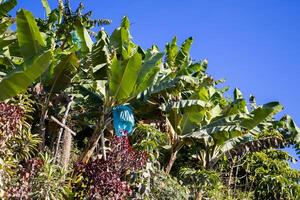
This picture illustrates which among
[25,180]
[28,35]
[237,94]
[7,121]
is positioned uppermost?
[237,94]

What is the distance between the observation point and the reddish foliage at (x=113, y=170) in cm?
696

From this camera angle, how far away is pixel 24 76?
6.61 m

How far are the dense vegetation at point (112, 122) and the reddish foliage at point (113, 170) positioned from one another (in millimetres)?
16

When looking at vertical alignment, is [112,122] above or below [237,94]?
below

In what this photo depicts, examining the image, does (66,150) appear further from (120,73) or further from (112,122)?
(120,73)

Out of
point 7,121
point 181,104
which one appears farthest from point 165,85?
point 7,121

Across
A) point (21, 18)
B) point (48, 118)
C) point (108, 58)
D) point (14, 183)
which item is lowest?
point (14, 183)

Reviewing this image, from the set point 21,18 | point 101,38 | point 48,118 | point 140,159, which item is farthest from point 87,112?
point 21,18

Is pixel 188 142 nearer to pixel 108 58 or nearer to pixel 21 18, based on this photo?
pixel 108 58

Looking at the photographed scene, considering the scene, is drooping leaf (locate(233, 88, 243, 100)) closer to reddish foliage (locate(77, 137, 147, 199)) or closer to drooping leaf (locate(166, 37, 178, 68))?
drooping leaf (locate(166, 37, 178, 68))

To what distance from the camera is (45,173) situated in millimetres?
6469

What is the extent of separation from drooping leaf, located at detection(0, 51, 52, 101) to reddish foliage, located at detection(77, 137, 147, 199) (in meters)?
1.64

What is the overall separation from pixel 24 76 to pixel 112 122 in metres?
2.94

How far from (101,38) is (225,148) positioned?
3868 mm
